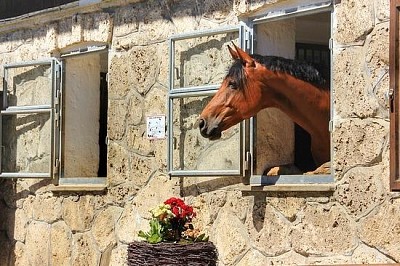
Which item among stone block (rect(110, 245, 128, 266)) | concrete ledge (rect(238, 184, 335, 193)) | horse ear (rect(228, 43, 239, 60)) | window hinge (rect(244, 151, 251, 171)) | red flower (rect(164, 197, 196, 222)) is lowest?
stone block (rect(110, 245, 128, 266))

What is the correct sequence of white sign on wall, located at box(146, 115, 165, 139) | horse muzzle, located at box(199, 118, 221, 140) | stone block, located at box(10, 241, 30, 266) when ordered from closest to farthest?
horse muzzle, located at box(199, 118, 221, 140)
white sign on wall, located at box(146, 115, 165, 139)
stone block, located at box(10, 241, 30, 266)

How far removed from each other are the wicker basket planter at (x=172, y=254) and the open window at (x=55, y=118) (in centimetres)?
175

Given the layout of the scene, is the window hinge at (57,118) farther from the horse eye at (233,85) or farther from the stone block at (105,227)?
the horse eye at (233,85)

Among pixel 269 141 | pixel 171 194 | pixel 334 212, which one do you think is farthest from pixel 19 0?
pixel 334 212

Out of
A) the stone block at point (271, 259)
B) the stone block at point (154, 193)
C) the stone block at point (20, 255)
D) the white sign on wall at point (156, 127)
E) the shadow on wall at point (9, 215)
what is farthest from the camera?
the shadow on wall at point (9, 215)

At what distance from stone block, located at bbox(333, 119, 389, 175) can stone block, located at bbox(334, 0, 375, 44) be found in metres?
0.56

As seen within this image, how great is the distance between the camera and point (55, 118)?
32.3ft

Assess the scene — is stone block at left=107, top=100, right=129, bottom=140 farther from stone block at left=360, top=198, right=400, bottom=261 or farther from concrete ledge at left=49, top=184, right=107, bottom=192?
stone block at left=360, top=198, right=400, bottom=261

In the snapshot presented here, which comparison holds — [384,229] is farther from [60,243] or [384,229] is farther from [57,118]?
[57,118]

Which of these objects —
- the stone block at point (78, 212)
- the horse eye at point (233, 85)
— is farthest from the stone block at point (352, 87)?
the stone block at point (78, 212)

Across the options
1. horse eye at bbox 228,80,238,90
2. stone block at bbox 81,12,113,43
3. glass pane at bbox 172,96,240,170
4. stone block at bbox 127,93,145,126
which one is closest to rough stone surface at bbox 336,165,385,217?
horse eye at bbox 228,80,238,90

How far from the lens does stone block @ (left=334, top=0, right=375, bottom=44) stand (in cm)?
689

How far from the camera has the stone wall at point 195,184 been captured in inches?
269

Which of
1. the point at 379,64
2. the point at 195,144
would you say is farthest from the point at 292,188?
the point at 195,144
